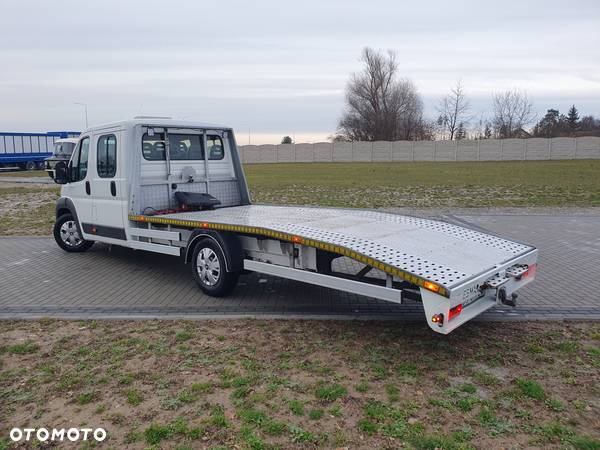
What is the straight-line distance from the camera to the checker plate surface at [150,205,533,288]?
4809 mm

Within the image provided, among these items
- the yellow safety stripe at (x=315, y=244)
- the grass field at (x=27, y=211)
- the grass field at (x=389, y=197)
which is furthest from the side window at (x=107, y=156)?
the grass field at (x=389, y=197)

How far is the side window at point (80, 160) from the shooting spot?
8875 mm

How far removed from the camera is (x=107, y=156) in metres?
8.30

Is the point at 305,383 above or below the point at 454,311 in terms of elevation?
below

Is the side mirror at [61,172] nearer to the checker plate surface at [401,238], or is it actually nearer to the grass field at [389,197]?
the checker plate surface at [401,238]

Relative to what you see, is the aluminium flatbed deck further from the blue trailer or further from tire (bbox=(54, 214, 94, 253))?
the blue trailer

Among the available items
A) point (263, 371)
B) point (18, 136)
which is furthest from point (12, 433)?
point (18, 136)

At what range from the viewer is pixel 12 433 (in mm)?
3686

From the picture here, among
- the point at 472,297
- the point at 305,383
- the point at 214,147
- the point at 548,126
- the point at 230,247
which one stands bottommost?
the point at 305,383

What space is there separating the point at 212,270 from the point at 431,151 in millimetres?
58385

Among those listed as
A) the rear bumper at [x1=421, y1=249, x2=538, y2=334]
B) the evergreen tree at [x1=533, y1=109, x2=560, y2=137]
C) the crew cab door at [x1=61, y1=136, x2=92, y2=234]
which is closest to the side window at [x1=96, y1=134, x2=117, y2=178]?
the crew cab door at [x1=61, y1=136, x2=92, y2=234]

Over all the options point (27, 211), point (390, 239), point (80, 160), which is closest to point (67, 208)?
point (80, 160)

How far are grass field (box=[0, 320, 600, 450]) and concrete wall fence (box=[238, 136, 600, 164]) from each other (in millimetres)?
57234

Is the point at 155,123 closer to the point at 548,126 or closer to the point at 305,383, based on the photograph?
the point at 305,383
